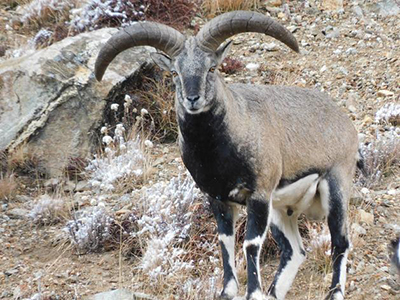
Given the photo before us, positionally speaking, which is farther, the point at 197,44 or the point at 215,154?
the point at 197,44

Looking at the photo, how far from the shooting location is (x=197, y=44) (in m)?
6.52

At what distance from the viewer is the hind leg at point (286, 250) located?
734cm

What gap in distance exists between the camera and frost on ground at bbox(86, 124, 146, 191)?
9336 millimetres

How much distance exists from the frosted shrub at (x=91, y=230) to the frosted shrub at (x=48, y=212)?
1.48 feet

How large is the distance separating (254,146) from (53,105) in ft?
14.1

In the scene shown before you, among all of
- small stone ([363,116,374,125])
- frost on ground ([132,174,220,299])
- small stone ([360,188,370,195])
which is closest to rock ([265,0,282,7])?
small stone ([363,116,374,125])

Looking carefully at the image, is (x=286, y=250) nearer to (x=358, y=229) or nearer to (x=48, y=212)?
(x=358, y=229)

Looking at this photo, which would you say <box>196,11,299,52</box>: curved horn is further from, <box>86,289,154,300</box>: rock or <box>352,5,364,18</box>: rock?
<box>352,5,364,18</box>: rock

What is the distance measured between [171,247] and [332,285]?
1.80 meters

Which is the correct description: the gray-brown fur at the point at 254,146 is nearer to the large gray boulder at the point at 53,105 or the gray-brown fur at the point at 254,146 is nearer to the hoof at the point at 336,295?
the hoof at the point at 336,295

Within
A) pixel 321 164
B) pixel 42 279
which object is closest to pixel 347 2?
pixel 321 164

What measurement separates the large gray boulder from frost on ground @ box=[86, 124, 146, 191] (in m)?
0.40

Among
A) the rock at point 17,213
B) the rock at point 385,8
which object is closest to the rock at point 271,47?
the rock at point 385,8

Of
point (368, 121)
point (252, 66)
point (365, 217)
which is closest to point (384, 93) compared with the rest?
point (368, 121)
